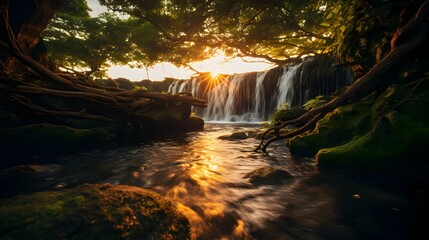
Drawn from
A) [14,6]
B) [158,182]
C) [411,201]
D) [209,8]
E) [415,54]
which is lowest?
[158,182]

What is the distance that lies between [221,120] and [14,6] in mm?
17221

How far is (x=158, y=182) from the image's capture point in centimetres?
425

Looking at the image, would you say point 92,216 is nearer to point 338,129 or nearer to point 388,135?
point 388,135

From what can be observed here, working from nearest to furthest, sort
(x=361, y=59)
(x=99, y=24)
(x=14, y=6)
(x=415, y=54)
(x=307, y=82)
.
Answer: (x=415, y=54) → (x=361, y=59) → (x=14, y=6) → (x=307, y=82) → (x=99, y=24)

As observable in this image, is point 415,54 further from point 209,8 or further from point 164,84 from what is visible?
point 164,84

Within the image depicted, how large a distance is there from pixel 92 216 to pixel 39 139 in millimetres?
6761

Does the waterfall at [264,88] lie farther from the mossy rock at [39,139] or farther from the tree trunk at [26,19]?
the tree trunk at [26,19]

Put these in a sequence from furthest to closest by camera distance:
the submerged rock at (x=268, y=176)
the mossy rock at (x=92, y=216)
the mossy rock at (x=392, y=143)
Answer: the submerged rock at (x=268, y=176) → the mossy rock at (x=392, y=143) → the mossy rock at (x=92, y=216)

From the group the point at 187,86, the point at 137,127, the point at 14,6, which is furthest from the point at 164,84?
the point at 14,6

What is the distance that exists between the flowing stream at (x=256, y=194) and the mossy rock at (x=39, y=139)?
157cm

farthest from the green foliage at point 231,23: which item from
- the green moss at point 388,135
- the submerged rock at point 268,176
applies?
the submerged rock at point 268,176

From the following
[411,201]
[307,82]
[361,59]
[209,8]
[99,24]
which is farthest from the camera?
[99,24]

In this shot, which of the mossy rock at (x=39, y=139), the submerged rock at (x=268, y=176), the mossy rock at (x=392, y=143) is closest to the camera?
the mossy rock at (x=392, y=143)

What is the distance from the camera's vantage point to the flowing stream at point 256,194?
2504 millimetres
